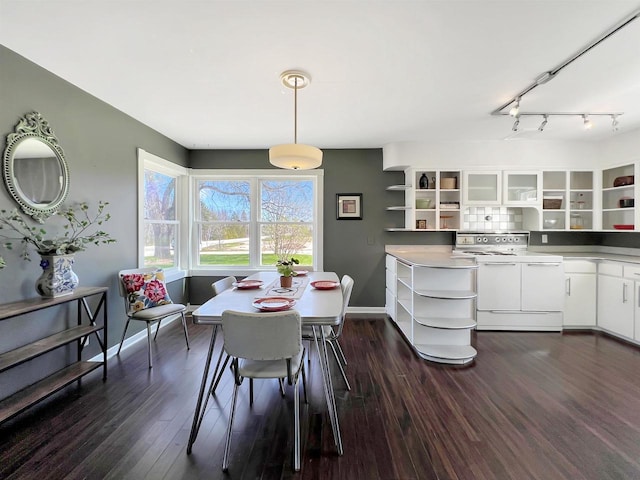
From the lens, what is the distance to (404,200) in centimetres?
454

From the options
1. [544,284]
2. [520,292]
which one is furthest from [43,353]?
[544,284]

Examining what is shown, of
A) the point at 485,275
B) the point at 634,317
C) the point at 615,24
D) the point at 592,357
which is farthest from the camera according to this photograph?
the point at 485,275

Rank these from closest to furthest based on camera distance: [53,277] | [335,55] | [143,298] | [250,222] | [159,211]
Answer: [335,55], [53,277], [143,298], [159,211], [250,222]

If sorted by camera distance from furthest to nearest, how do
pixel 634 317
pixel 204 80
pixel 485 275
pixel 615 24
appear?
pixel 485 275, pixel 634 317, pixel 204 80, pixel 615 24

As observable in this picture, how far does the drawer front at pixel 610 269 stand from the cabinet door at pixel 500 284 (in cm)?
99

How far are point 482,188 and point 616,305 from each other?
2022 millimetres

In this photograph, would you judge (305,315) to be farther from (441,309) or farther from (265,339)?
(441,309)

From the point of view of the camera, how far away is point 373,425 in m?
1.96

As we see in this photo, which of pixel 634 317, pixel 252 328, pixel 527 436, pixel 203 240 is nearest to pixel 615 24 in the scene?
pixel 527 436

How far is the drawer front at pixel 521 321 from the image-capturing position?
12.1ft

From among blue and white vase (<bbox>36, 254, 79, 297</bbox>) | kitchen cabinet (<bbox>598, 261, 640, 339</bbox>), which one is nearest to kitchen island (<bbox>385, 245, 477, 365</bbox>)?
kitchen cabinet (<bbox>598, 261, 640, 339</bbox>)

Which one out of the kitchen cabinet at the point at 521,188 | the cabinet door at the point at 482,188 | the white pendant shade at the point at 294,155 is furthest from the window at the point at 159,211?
the kitchen cabinet at the point at 521,188

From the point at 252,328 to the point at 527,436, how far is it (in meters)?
1.83

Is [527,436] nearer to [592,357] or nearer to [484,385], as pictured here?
[484,385]
